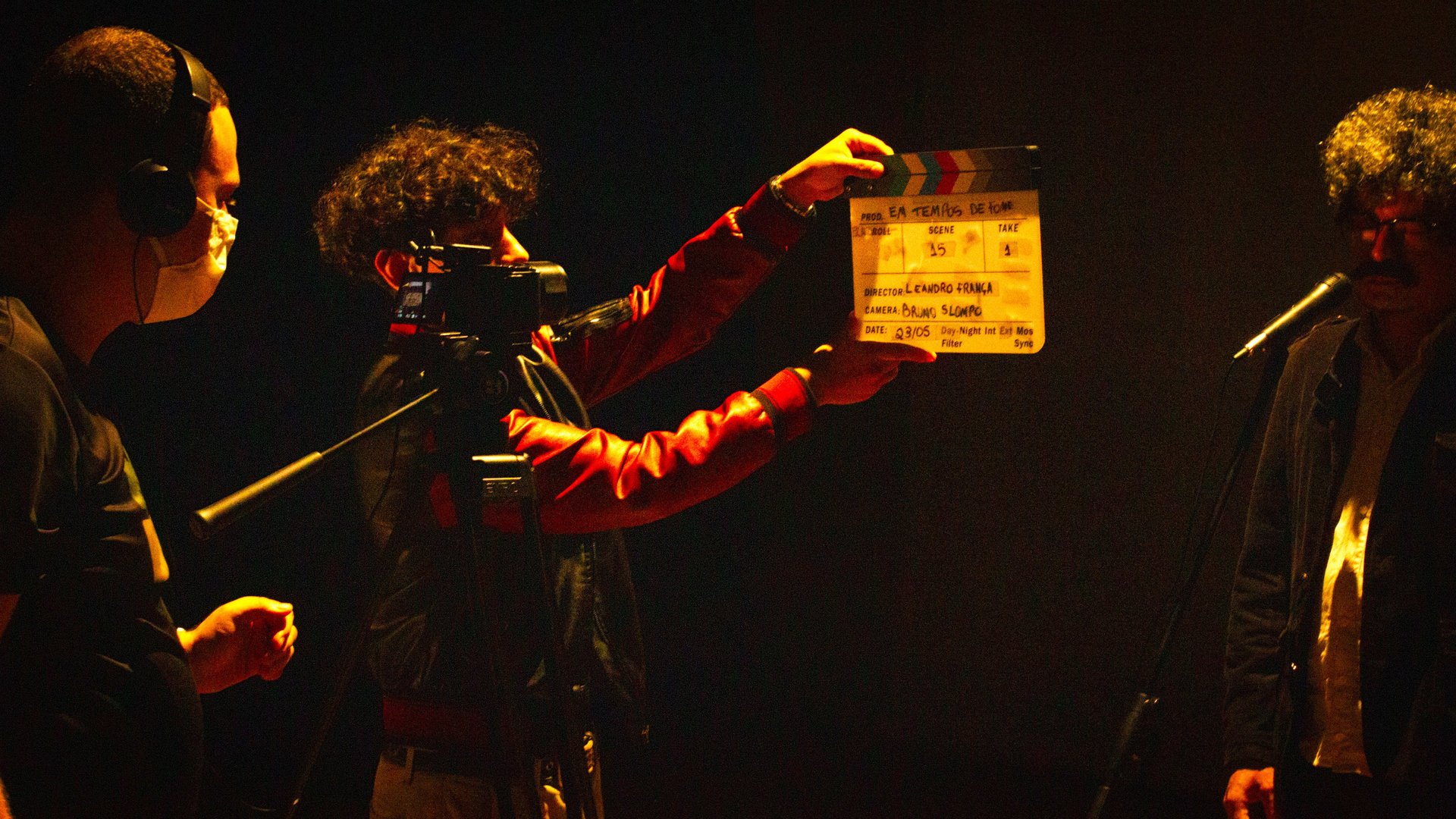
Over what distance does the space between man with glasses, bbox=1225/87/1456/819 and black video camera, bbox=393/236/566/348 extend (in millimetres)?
1143

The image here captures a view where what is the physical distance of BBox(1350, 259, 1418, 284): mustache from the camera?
4.70ft

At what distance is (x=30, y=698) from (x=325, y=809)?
2.17 m

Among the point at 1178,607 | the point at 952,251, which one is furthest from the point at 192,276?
the point at 1178,607

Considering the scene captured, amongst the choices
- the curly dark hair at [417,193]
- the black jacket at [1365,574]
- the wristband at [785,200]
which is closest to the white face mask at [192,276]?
the curly dark hair at [417,193]

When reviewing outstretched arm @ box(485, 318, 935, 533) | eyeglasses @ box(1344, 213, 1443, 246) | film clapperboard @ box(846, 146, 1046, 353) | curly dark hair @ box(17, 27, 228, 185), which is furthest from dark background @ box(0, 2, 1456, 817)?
curly dark hair @ box(17, 27, 228, 185)

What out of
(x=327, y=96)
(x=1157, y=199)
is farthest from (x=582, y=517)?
(x=1157, y=199)

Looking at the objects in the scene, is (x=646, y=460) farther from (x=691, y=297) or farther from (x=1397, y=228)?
(x=1397, y=228)

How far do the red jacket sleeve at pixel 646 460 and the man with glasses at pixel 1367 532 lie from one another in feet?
2.52

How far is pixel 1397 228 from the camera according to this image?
1463 millimetres

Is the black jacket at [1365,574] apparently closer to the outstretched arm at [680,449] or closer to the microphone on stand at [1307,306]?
the microphone on stand at [1307,306]

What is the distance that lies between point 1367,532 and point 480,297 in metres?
1.25

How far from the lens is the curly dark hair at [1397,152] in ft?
4.76

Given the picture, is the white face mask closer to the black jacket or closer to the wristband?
the wristband

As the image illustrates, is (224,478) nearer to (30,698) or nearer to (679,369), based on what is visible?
(679,369)
